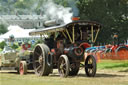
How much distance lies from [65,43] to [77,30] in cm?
79

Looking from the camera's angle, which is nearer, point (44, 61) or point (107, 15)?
point (44, 61)

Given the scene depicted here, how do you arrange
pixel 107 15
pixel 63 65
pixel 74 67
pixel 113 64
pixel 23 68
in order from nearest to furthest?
pixel 63 65
pixel 74 67
pixel 23 68
pixel 113 64
pixel 107 15

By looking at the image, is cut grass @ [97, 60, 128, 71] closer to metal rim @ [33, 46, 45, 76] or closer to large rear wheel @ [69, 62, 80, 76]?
large rear wheel @ [69, 62, 80, 76]

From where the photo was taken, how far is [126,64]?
21469mm

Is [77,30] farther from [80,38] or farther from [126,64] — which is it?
[126,64]

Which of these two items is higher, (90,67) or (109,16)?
(109,16)

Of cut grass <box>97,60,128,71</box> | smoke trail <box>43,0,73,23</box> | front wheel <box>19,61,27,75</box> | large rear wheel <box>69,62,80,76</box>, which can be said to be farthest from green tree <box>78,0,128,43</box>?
large rear wheel <box>69,62,80,76</box>

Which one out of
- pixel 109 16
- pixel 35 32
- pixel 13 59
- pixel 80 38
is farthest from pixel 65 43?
pixel 109 16

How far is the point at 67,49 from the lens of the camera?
17625mm

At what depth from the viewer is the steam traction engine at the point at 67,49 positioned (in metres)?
17.3

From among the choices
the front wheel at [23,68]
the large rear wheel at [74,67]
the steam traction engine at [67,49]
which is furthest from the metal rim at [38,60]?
the large rear wheel at [74,67]

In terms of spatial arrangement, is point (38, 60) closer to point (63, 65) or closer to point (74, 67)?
point (74, 67)

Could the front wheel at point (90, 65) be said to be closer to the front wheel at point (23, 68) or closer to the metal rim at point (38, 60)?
the metal rim at point (38, 60)

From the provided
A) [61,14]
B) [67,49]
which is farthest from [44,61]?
[61,14]
